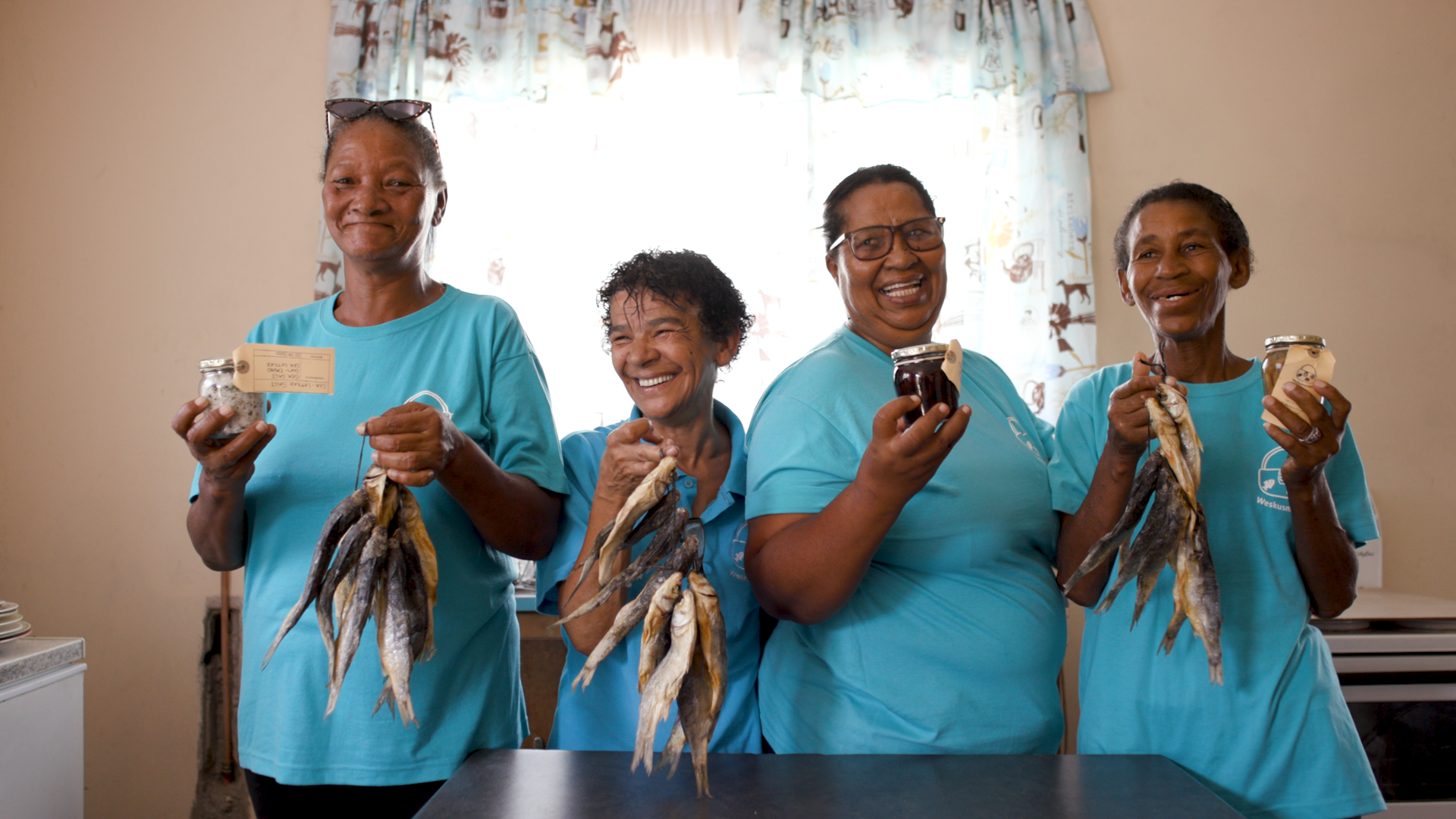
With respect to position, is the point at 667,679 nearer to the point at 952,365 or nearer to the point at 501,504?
the point at 501,504

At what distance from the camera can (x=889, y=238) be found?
1423 mm

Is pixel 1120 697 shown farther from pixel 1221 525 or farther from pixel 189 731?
pixel 189 731

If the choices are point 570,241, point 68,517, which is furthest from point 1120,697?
point 68,517

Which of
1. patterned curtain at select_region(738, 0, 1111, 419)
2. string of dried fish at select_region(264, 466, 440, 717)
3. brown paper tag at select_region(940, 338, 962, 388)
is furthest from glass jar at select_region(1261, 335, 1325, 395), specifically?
patterned curtain at select_region(738, 0, 1111, 419)

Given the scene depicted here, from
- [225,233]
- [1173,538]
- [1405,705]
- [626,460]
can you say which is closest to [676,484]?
[626,460]

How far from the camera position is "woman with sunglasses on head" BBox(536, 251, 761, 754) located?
1318 millimetres

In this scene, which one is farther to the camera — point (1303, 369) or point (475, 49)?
point (475, 49)

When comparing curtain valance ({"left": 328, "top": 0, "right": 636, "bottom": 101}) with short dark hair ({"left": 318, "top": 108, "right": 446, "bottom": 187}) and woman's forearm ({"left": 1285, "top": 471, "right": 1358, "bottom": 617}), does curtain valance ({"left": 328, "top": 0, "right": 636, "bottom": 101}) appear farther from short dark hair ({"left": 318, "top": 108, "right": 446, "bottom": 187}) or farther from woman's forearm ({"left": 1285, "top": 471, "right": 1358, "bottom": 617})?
woman's forearm ({"left": 1285, "top": 471, "right": 1358, "bottom": 617})

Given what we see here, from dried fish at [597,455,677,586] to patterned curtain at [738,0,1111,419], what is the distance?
2154mm

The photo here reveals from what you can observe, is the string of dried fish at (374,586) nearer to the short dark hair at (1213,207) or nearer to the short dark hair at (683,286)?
the short dark hair at (683,286)

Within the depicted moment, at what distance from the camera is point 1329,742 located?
4.03 feet

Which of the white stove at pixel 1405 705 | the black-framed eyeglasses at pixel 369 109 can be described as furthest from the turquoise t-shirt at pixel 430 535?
the white stove at pixel 1405 705

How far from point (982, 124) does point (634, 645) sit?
2.56 m

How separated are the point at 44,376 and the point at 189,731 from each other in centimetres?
139
